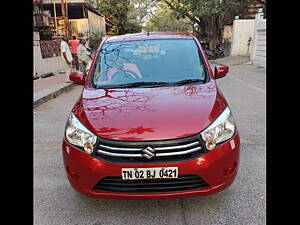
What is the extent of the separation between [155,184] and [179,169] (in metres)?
0.24

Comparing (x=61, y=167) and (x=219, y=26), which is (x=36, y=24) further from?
(x=219, y=26)

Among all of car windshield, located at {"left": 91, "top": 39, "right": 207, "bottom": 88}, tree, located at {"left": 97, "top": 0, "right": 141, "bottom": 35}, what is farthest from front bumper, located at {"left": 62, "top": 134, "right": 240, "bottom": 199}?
tree, located at {"left": 97, "top": 0, "right": 141, "bottom": 35}

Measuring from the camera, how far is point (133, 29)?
3381 cm

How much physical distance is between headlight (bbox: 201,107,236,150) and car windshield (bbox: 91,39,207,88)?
2.69 feet

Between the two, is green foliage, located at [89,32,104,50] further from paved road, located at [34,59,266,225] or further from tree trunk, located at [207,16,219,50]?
paved road, located at [34,59,266,225]

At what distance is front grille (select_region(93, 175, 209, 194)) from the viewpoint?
83.7 inches

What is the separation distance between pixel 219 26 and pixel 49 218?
2241cm

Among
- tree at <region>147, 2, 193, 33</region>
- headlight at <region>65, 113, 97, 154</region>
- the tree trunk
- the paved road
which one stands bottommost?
the paved road

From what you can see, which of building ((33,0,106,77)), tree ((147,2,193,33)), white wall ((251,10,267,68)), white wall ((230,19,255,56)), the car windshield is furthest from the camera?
tree ((147,2,193,33))

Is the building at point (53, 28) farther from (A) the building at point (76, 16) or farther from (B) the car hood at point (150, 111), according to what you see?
(B) the car hood at point (150, 111)

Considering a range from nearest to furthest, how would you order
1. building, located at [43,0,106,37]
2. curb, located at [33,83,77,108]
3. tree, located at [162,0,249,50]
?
1. curb, located at [33,83,77,108]
2. building, located at [43,0,106,37]
3. tree, located at [162,0,249,50]

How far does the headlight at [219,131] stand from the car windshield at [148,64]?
82cm

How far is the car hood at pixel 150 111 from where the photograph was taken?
2.14 metres

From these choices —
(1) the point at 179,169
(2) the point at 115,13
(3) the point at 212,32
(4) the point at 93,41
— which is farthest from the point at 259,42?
(2) the point at 115,13
